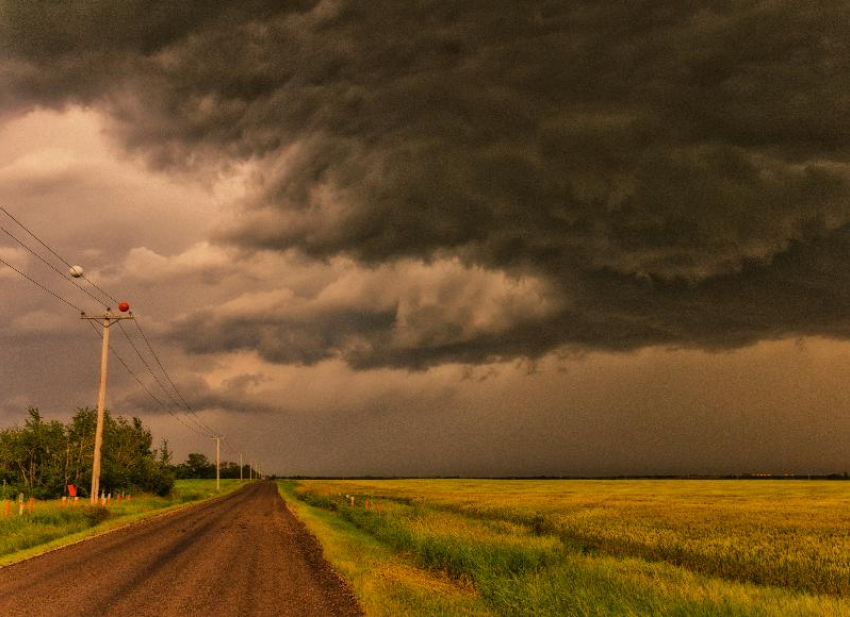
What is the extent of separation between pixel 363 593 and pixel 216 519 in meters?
23.1

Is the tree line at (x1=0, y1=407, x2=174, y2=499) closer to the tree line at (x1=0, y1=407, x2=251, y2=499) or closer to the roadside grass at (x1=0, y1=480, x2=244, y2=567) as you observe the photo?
the tree line at (x1=0, y1=407, x2=251, y2=499)

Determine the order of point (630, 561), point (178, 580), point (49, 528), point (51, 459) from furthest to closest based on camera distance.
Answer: point (51, 459), point (49, 528), point (630, 561), point (178, 580)

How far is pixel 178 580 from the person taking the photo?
12.9 metres

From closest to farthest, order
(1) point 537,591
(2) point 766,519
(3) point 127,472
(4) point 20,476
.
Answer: (1) point 537,591
(2) point 766,519
(4) point 20,476
(3) point 127,472

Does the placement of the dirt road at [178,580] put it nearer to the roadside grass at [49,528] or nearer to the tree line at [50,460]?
the roadside grass at [49,528]

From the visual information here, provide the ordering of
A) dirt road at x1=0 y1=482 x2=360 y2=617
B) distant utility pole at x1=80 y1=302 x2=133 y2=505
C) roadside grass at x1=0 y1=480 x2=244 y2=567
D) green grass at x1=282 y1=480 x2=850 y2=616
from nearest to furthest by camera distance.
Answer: green grass at x1=282 y1=480 x2=850 y2=616, dirt road at x1=0 y1=482 x2=360 y2=617, roadside grass at x1=0 y1=480 x2=244 y2=567, distant utility pole at x1=80 y1=302 x2=133 y2=505

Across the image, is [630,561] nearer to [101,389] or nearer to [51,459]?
[101,389]

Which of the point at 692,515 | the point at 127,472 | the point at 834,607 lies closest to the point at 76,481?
the point at 127,472

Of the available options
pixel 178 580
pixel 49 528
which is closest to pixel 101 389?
pixel 49 528

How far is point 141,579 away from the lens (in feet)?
42.4

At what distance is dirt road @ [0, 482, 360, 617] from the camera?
33.6 feet

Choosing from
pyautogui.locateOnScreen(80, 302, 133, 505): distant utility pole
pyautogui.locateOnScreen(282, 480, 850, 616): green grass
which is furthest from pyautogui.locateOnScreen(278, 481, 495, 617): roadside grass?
pyautogui.locateOnScreen(80, 302, 133, 505): distant utility pole

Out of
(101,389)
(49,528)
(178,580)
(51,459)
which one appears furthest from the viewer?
(51,459)

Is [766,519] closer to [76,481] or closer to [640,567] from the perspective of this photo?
[640,567]
